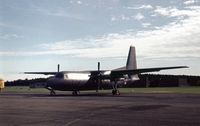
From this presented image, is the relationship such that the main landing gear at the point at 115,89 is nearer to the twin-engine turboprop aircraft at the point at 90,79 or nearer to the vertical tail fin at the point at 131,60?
the twin-engine turboprop aircraft at the point at 90,79

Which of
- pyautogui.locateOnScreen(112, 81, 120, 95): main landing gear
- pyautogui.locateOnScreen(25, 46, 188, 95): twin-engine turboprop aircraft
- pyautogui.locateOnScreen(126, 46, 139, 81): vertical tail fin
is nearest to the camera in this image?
pyautogui.locateOnScreen(25, 46, 188, 95): twin-engine turboprop aircraft

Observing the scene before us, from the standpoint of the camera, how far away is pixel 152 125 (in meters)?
14.4

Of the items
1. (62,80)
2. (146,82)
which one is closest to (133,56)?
(62,80)

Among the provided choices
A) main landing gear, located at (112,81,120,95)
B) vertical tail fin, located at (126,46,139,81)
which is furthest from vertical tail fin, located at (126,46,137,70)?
main landing gear, located at (112,81,120,95)

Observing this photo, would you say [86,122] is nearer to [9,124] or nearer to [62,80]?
[9,124]

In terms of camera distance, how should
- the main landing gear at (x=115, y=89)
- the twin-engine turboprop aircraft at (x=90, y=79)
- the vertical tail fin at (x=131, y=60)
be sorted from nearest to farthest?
the twin-engine turboprop aircraft at (x=90, y=79) < the main landing gear at (x=115, y=89) < the vertical tail fin at (x=131, y=60)

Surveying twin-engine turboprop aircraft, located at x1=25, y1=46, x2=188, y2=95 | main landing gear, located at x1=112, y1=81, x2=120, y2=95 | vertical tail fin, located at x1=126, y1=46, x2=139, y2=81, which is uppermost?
vertical tail fin, located at x1=126, y1=46, x2=139, y2=81

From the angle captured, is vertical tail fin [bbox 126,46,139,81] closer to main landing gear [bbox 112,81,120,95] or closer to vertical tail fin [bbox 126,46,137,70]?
vertical tail fin [bbox 126,46,137,70]

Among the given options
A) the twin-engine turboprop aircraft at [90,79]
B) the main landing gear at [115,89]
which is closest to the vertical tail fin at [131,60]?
the twin-engine turboprop aircraft at [90,79]

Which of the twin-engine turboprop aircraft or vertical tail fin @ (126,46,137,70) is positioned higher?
vertical tail fin @ (126,46,137,70)

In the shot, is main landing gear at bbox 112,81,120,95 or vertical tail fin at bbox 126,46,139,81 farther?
vertical tail fin at bbox 126,46,139,81

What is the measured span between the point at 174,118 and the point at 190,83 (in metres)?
111

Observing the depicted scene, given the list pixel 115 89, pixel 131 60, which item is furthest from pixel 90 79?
pixel 131 60

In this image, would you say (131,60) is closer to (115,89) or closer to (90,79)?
(115,89)
